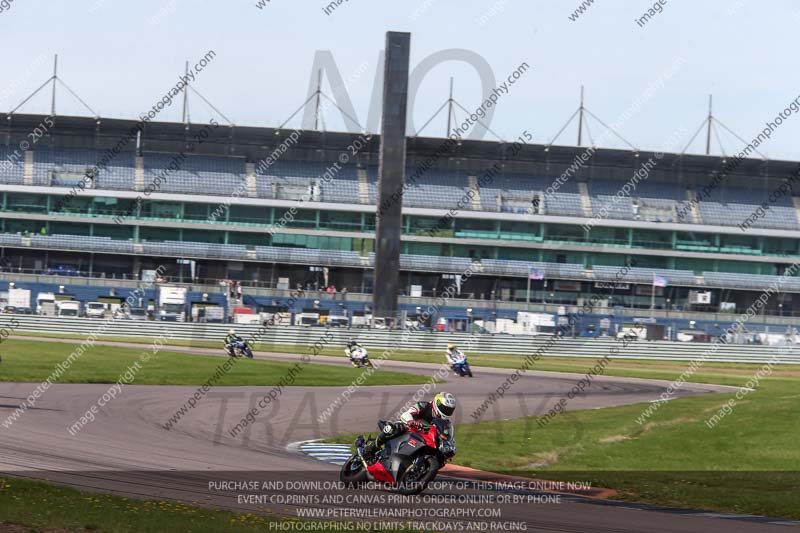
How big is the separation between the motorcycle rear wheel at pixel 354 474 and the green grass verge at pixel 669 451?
Answer: 424 cm

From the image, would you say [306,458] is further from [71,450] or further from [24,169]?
[24,169]

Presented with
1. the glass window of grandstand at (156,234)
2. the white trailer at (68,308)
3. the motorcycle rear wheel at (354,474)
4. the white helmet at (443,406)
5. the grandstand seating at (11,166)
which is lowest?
the motorcycle rear wheel at (354,474)

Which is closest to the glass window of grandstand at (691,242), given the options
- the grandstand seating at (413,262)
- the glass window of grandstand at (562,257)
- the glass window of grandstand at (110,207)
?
the grandstand seating at (413,262)

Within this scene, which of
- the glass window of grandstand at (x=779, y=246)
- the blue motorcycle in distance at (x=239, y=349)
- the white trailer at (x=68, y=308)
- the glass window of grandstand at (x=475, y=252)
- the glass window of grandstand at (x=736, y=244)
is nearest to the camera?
the blue motorcycle in distance at (x=239, y=349)

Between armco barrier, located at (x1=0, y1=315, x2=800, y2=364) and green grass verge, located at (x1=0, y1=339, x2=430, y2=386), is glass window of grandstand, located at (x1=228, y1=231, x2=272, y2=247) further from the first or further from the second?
green grass verge, located at (x1=0, y1=339, x2=430, y2=386)

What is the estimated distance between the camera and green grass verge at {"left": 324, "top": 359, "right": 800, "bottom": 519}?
16609mm

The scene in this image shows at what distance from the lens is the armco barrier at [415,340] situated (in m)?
55.5

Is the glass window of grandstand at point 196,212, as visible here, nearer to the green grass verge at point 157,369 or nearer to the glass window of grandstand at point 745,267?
the green grass verge at point 157,369

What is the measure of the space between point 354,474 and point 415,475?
3.17 feet

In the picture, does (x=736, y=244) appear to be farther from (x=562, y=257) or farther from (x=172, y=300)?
(x=172, y=300)

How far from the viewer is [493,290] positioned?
80.1 meters

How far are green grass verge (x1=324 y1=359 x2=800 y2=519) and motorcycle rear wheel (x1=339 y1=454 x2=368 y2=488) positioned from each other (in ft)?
13.9

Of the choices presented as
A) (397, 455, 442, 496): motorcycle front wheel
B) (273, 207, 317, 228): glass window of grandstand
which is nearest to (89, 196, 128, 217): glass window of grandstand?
(273, 207, 317, 228): glass window of grandstand

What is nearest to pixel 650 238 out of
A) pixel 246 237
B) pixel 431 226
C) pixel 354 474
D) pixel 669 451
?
pixel 431 226
